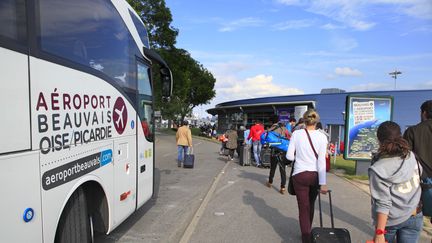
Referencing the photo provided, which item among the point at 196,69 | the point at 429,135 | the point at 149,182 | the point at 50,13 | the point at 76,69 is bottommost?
the point at 149,182

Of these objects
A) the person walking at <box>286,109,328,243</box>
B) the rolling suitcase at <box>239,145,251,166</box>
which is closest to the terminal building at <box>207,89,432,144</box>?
the rolling suitcase at <box>239,145,251,166</box>

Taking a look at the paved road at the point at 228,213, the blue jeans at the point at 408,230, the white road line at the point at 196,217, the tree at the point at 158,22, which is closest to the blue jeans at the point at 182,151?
the paved road at the point at 228,213

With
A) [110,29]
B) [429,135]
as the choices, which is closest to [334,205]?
[429,135]

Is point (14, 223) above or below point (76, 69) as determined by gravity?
below

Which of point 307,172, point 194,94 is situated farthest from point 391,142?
point 194,94

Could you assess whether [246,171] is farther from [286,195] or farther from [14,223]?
[14,223]

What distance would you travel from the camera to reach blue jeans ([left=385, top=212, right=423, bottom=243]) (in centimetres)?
337

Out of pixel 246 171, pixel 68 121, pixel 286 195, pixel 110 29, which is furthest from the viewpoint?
pixel 246 171

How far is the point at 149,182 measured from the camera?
642 cm

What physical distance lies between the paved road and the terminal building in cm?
1162

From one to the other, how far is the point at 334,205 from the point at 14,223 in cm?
651

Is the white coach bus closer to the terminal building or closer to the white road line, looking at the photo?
the white road line

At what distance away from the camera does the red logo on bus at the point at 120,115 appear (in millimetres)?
4906

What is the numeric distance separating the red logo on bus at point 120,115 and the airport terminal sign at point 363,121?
865 centimetres
